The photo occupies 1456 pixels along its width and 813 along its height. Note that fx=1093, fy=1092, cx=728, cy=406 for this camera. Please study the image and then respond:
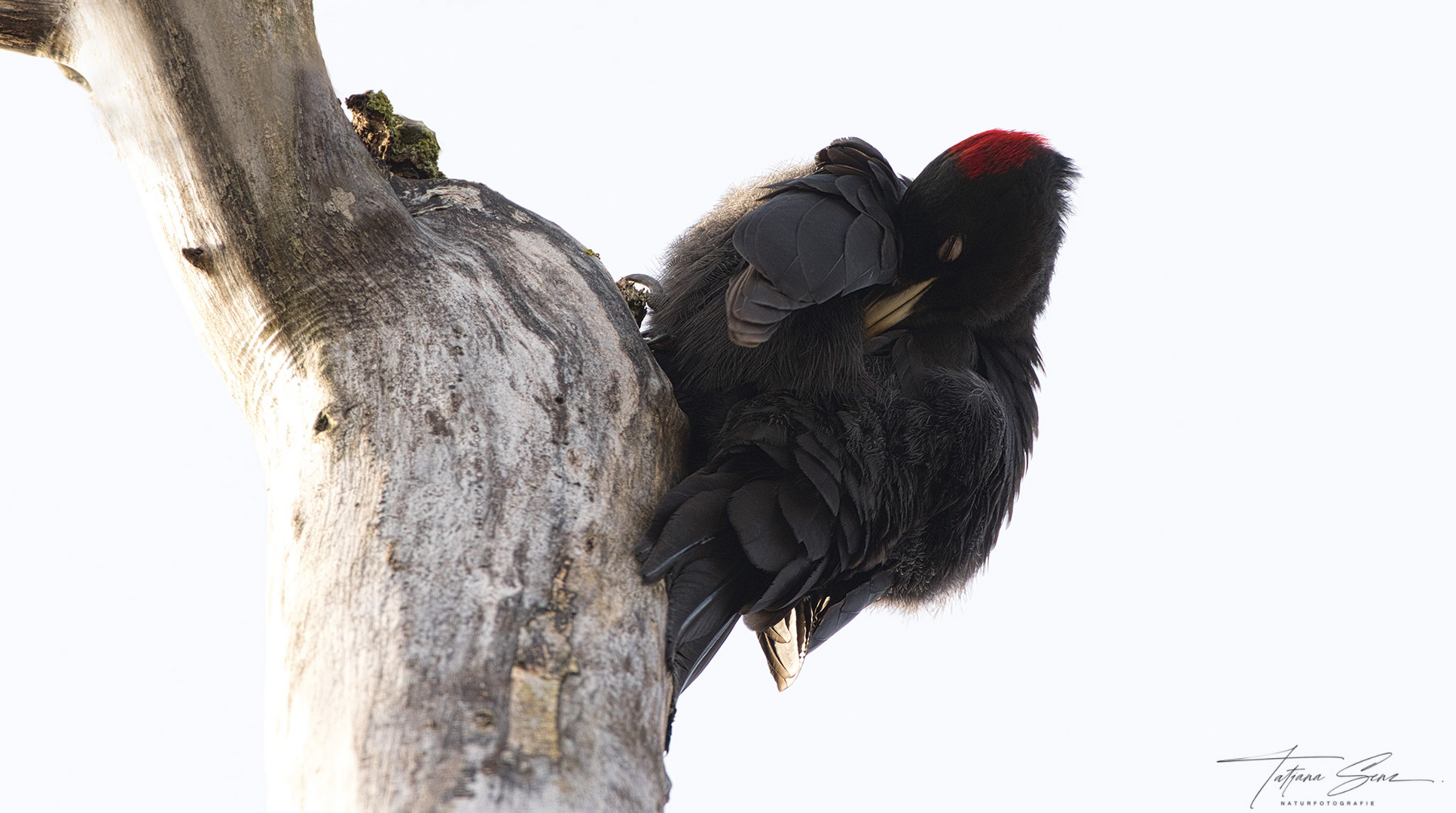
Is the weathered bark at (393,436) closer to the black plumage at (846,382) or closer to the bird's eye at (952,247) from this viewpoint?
the black plumage at (846,382)

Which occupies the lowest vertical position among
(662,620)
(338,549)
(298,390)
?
(662,620)

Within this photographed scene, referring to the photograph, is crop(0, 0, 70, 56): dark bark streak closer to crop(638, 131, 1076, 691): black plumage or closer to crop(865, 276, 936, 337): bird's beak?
crop(638, 131, 1076, 691): black plumage

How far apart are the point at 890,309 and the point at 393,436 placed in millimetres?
1190

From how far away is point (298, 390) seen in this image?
1.77 metres

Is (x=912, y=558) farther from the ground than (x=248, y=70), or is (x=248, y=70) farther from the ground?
(x=248, y=70)

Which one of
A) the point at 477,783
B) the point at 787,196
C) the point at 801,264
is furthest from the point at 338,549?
the point at 787,196

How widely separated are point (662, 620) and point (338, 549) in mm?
500

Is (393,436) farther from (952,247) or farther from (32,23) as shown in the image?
(952,247)

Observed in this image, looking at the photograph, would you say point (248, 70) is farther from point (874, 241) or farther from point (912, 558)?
point (912, 558)

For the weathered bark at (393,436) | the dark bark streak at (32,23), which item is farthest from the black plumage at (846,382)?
the dark bark streak at (32,23)

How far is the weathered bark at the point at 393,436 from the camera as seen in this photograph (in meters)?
1.39

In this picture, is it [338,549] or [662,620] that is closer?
[338,549]

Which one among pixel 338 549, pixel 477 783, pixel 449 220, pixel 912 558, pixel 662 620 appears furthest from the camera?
pixel 912 558

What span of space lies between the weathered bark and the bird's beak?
61cm
